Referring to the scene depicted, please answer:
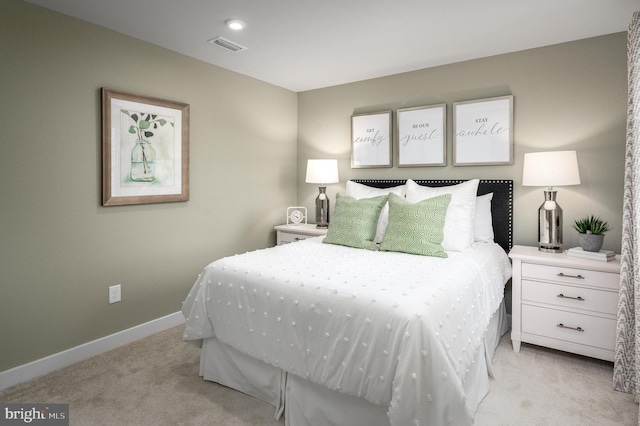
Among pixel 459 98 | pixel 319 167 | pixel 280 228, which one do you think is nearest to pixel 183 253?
pixel 280 228

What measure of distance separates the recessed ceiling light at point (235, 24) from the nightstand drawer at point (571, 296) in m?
2.83

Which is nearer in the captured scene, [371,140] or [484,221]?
[484,221]

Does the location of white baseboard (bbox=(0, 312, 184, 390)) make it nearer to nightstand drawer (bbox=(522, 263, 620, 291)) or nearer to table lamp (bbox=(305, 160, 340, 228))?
table lamp (bbox=(305, 160, 340, 228))

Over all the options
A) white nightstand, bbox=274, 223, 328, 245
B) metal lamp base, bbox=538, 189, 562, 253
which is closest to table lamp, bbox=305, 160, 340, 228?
white nightstand, bbox=274, 223, 328, 245

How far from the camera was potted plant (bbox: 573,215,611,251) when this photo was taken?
265 centimetres

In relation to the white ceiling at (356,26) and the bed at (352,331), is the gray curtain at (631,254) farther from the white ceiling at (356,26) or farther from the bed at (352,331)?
the bed at (352,331)

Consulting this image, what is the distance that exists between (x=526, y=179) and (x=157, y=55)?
3194 millimetres

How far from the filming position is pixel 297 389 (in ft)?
6.26

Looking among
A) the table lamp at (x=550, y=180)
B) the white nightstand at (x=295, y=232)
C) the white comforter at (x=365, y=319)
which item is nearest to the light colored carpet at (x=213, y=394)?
the white comforter at (x=365, y=319)

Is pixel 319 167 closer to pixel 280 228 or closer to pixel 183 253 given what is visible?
pixel 280 228

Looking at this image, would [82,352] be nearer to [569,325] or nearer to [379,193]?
[379,193]

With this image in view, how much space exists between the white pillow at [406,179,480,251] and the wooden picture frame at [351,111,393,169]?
2.80 feet

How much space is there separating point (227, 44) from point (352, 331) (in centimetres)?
255

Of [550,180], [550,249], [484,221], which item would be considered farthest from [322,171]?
[550,249]
